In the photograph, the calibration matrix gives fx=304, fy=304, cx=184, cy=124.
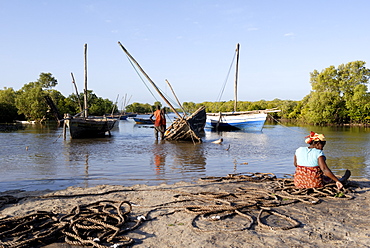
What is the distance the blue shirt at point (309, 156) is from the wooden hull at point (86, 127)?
57.6 ft

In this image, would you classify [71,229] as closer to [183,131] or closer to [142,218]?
[142,218]

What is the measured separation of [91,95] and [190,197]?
7549cm

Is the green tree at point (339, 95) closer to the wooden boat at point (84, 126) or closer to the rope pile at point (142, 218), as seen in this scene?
the wooden boat at point (84, 126)

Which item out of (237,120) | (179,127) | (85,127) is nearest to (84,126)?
(85,127)

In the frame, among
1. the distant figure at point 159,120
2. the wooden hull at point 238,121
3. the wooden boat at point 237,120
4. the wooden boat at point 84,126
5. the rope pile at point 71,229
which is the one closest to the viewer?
the rope pile at point 71,229

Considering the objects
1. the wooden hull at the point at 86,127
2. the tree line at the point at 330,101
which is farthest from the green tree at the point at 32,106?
Answer: the wooden hull at the point at 86,127

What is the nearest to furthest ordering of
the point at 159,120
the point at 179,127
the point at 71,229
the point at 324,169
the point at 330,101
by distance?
the point at 71,229
the point at 324,169
the point at 179,127
the point at 159,120
the point at 330,101

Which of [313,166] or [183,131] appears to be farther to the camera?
[183,131]

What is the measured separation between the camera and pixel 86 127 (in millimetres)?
22359

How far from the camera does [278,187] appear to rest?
6473 mm

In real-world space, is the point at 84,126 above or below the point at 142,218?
above

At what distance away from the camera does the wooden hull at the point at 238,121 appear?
31.4m

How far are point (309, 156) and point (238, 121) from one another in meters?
27.0

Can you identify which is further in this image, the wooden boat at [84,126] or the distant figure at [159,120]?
the wooden boat at [84,126]
